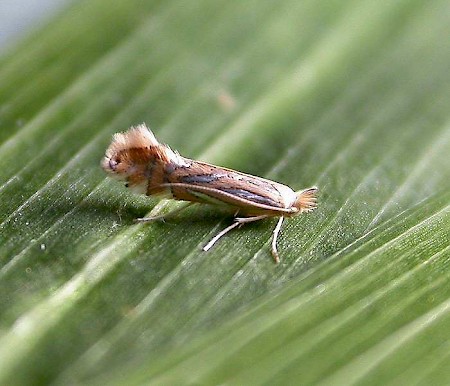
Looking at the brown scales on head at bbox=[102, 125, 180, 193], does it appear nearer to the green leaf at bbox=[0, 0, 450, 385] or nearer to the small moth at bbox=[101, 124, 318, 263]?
the small moth at bbox=[101, 124, 318, 263]

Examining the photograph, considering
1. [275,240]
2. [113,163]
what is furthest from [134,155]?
[275,240]

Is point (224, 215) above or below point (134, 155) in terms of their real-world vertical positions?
below

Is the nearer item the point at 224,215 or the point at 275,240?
the point at 275,240

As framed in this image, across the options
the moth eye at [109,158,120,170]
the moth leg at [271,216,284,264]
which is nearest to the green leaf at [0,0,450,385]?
the moth leg at [271,216,284,264]

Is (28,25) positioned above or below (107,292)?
above

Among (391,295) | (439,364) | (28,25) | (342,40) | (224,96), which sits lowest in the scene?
(439,364)

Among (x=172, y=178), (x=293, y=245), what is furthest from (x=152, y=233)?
(x=293, y=245)

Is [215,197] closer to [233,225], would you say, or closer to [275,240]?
[233,225]

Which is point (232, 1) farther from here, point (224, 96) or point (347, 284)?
point (347, 284)
